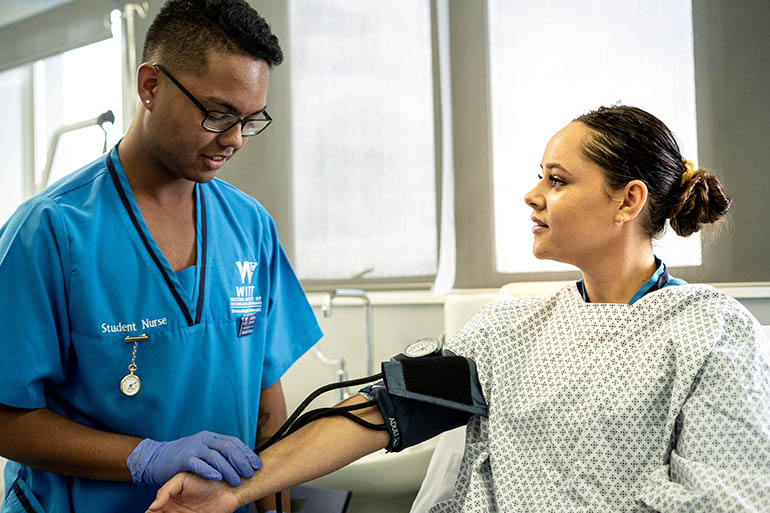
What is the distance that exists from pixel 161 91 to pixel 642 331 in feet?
2.92

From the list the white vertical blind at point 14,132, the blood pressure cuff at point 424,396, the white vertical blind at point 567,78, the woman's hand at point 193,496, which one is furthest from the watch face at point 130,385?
the white vertical blind at point 14,132

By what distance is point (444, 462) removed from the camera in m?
1.30

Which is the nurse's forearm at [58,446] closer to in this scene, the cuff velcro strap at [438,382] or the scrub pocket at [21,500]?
the scrub pocket at [21,500]

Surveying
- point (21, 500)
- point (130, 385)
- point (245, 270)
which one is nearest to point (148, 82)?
point (245, 270)

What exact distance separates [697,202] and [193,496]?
0.98m

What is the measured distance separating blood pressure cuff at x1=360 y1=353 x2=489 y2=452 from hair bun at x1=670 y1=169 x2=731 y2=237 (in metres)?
0.47

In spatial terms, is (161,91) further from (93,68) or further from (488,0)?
(93,68)

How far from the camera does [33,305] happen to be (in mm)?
999

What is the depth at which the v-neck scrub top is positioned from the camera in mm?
1002

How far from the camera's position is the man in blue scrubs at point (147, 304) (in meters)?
1.00

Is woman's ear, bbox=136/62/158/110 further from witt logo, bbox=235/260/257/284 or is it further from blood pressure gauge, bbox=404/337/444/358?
blood pressure gauge, bbox=404/337/444/358

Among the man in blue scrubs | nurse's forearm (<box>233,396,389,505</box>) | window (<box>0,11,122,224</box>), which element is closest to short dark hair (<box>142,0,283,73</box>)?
the man in blue scrubs

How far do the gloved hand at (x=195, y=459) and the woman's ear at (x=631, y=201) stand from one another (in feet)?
2.41

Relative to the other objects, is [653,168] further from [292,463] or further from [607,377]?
[292,463]
